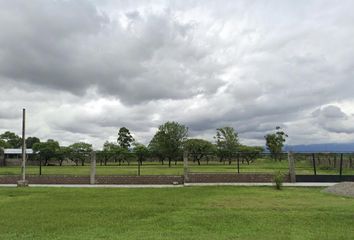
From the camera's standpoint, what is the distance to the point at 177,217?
1182 centimetres

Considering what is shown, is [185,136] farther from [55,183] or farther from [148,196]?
[148,196]

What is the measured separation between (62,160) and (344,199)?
30.3 m

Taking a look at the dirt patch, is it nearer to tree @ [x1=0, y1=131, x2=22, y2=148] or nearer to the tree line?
the tree line

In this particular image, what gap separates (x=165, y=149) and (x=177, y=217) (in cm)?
3421

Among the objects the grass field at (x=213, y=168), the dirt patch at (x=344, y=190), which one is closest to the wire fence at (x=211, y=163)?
the grass field at (x=213, y=168)

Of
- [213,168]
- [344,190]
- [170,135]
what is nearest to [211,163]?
[213,168]

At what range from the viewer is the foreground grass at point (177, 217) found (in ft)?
30.9

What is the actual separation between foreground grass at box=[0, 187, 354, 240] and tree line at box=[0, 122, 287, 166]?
13.0 m

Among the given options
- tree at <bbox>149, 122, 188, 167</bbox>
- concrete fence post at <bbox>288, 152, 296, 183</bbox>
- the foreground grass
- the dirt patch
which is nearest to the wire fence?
concrete fence post at <bbox>288, 152, 296, 183</bbox>

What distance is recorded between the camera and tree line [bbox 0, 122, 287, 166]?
103 feet

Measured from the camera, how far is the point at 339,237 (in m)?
9.04

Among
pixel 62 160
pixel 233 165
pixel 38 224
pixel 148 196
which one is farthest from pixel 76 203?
pixel 62 160

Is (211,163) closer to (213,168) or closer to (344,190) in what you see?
(213,168)

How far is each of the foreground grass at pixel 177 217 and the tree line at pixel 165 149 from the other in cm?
1296
